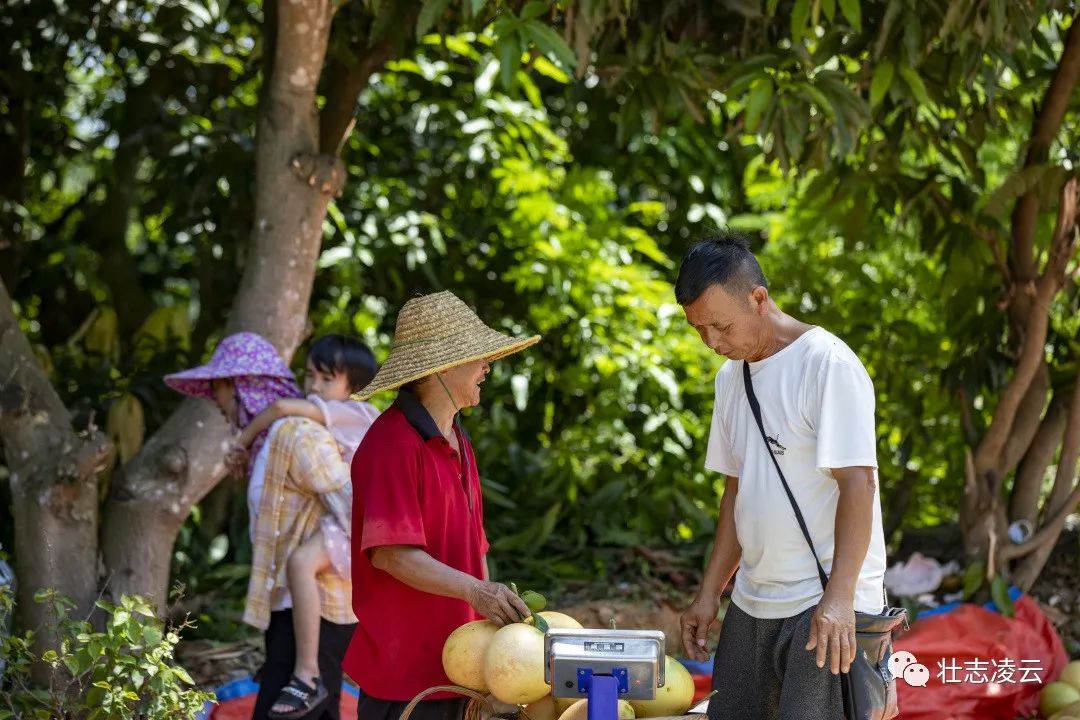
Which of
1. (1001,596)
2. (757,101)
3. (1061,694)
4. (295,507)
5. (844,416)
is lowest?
(1061,694)

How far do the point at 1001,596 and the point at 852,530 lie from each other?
2.88m

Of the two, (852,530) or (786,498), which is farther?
(786,498)

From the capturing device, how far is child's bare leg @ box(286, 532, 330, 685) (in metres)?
3.93

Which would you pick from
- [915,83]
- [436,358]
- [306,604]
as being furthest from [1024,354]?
[436,358]

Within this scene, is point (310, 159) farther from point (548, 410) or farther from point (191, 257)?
point (191, 257)

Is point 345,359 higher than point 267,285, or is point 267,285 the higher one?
point 267,285

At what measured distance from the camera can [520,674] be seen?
97.8 inches

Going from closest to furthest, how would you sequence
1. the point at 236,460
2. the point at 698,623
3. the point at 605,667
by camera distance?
the point at 605,667
the point at 698,623
the point at 236,460

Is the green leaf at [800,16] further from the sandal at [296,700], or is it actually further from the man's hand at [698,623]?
the sandal at [296,700]

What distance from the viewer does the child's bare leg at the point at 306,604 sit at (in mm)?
3934

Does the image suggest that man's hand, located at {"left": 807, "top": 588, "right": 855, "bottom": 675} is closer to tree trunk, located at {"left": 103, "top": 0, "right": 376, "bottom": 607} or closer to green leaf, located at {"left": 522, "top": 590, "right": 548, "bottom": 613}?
green leaf, located at {"left": 522, "top": 590, "right": 548, "bottom": 613}

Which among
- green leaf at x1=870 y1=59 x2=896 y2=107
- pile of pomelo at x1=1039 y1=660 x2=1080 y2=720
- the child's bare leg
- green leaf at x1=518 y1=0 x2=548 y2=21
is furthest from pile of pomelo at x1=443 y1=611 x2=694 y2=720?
pile of pomelo at x1=1039 y1=660 x2=1080 y2=720

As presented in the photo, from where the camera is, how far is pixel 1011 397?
216 inches

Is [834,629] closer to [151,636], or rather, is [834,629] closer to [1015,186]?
[151,636]
